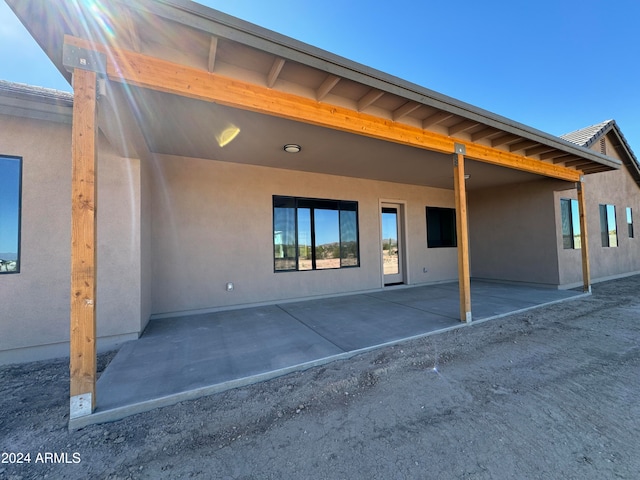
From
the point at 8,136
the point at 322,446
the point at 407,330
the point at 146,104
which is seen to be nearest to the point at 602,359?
the point at 407,330

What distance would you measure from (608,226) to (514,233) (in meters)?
4.51

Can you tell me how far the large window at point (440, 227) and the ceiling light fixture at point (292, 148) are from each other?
5.29m

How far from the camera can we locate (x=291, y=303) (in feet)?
19.1

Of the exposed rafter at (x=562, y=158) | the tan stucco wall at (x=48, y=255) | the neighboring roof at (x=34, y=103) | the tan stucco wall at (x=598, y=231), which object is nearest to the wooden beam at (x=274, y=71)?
→ the neighboring roof at (x=34, y=103)

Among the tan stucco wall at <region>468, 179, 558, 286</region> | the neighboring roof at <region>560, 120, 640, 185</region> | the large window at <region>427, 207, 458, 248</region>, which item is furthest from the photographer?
the large window at <region>427, 207, 458, 248</region>

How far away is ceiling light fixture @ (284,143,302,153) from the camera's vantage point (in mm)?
4543

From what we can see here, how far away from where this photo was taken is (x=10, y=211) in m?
3.29

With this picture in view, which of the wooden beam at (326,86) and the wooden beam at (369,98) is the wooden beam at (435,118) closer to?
the wooden beam at (369,98)

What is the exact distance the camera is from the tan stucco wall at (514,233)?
23.7 feet

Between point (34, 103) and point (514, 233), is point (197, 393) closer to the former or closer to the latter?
point (34, 103)

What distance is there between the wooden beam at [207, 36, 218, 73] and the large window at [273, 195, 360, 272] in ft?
11.0

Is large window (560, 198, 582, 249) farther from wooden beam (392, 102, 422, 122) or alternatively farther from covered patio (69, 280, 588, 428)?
wooden beam (392, 102, 422, 122)

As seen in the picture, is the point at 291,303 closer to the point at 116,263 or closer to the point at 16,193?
the point at 116,263

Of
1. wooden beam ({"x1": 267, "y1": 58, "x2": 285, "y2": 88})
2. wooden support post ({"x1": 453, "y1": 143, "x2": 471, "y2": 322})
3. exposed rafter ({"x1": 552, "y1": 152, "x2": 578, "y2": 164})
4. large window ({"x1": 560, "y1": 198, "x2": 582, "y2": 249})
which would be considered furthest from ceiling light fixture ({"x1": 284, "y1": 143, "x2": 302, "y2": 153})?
large window ({"x1": 560, "y1": 198, "x2": 582, "y2": 249})
